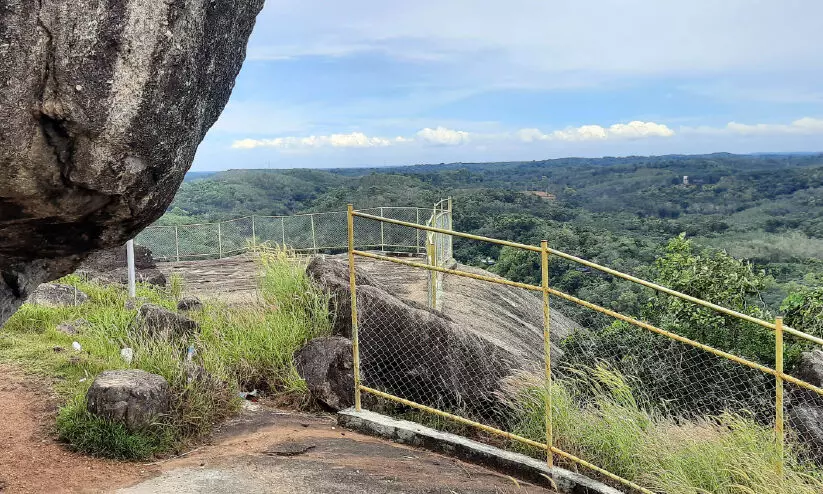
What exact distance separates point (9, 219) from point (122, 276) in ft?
34.6

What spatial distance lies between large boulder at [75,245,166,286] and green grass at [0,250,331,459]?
3585 millimetres

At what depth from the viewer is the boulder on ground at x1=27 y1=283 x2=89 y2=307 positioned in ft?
35.1

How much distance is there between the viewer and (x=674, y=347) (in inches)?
342

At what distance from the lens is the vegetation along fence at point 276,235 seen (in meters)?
21.5

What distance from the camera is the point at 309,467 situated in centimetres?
626

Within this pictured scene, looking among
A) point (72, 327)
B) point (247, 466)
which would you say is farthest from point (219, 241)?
point (247, 466)

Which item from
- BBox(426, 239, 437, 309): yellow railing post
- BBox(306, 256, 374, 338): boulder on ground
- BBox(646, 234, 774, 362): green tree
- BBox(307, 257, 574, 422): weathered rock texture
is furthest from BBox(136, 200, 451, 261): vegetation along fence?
BBox(307, 257, 574, 422): weathered rock texture

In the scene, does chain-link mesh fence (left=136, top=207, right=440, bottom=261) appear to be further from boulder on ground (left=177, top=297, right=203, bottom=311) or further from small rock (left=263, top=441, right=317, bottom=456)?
small rock (left=263, top=441, right=317, bottom=456)

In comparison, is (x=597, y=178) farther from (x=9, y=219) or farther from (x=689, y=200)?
(x=9, y=219)

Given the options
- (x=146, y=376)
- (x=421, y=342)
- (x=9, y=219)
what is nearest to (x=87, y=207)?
(x=9, y=219)

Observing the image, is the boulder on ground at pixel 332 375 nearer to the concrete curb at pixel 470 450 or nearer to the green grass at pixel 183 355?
the green grass at pixel 183 355

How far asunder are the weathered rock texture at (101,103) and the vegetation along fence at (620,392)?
8.03ft

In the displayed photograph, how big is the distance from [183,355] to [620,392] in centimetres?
455

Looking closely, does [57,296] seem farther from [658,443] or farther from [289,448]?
[658,443]
